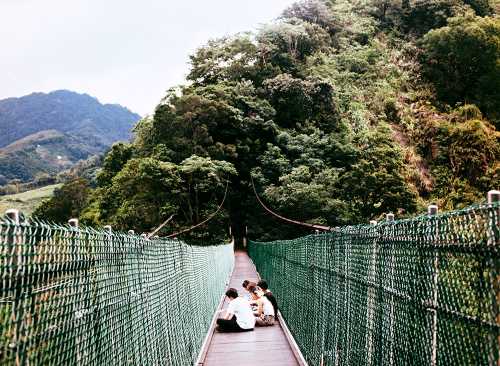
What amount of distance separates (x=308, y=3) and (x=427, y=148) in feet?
64.2

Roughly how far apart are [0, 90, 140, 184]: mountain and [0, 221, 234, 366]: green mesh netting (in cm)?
10577

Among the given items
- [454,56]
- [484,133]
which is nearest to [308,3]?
[454,56]

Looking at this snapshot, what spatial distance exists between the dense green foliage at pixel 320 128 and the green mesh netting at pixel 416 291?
80.1 ft

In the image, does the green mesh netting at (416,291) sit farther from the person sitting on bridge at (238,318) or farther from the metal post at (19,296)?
the person sitting on bridge at (238,318)

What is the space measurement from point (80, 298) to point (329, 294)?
3.43 metres

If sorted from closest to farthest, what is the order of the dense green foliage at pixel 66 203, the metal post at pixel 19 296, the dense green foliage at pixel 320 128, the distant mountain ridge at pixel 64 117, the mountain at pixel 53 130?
the metal post at pixel 19 296, the dense green foliage at pixel 320 128, the dense green foliage at pixel 66 203, the mountain at pixel 53 130, the distant mountain ridge at pixel 64 117

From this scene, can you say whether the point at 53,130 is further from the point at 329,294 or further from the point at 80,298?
the point at 80,298

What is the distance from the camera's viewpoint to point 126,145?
150 ft

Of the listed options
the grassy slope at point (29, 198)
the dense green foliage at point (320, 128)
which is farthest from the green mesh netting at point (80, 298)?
the grassy slope at point (29, 198)

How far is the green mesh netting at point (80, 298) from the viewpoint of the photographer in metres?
1.63

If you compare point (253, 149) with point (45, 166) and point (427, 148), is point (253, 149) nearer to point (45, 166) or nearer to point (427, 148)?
point (427, 148)

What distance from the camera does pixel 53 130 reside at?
513 feet

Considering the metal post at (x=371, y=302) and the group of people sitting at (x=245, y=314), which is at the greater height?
the metal post at (x=371, y=302)

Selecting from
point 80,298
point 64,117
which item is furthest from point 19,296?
point 64,117
